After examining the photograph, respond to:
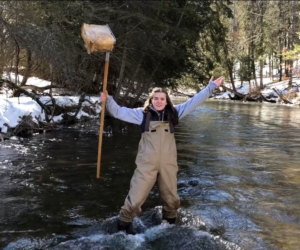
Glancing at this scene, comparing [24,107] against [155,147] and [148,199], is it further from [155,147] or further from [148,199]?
[155,147]

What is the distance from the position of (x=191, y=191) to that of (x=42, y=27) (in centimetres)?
757

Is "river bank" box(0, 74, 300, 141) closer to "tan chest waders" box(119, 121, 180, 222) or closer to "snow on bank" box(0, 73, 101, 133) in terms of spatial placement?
"snow on bank" box(0, 73, 101, 133)

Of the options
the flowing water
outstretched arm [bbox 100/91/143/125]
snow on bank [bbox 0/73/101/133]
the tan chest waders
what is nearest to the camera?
the tan chest waders

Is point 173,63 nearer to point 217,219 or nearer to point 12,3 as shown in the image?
point 12,3

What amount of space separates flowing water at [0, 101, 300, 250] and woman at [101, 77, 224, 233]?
0.57m

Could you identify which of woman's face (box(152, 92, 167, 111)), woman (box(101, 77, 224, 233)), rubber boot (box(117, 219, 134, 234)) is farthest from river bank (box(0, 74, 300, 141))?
woman's face (box(152, 92, 167, 111))

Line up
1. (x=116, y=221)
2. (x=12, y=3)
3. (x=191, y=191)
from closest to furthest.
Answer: (x=116, y=221)
(x=191, y=191)
(x=12, y=3)

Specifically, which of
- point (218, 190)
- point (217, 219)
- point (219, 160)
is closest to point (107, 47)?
point (217, 219)

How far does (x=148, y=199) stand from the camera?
23.1 ft

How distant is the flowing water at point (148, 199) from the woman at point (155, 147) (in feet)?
1.88

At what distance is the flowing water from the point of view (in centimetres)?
530

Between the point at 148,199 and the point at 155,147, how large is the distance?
2.26 metres

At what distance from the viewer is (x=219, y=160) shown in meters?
10.6

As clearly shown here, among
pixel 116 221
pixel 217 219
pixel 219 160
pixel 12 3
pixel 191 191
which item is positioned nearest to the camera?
pixel 116 221
